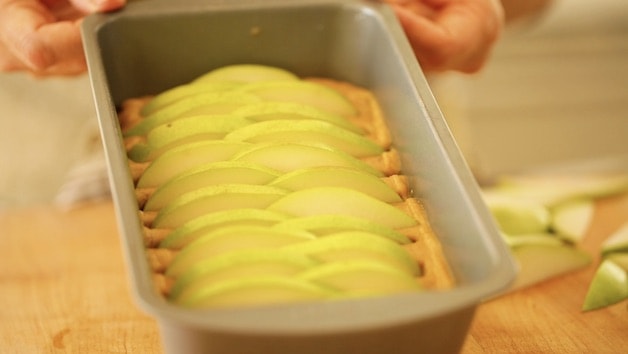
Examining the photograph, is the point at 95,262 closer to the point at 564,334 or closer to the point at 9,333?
the point at 9,333

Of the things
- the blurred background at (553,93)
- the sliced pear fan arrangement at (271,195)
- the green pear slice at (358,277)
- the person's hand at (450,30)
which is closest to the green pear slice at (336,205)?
the sliced pear fan arrangement at (271,195)

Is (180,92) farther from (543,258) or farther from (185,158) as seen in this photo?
(543,258)

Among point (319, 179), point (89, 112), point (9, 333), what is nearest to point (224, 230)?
point (319, 179)

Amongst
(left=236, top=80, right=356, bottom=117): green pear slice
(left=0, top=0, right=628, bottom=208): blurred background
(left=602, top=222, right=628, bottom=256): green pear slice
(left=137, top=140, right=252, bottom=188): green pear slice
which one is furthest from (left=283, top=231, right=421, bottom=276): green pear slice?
(left=0, top=0, right=628, bottom=208): blurred background

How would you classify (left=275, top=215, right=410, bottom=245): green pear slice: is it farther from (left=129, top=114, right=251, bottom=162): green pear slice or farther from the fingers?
the fingers

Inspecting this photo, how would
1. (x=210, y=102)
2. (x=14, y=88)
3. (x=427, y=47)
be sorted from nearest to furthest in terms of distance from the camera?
(x=210, y=102), (x=427, y=47), (x=14, y=88)

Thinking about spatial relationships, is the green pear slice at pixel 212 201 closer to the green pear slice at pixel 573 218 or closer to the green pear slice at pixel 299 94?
the green pear slice at pixel 299 94
